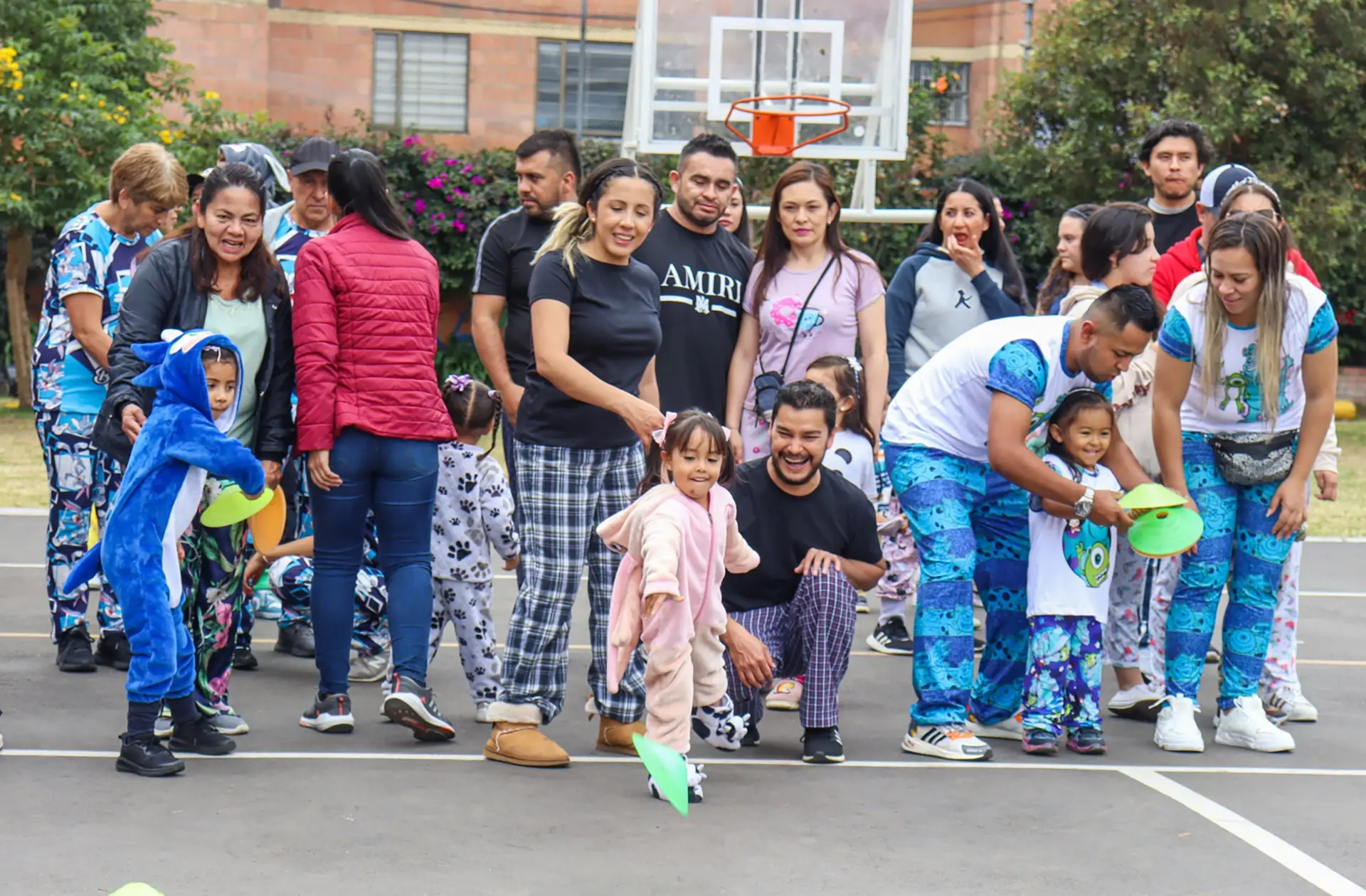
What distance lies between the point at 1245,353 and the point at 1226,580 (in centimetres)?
82

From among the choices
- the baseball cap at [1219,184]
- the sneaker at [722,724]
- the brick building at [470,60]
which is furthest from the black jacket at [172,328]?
the brick building at [470,60]

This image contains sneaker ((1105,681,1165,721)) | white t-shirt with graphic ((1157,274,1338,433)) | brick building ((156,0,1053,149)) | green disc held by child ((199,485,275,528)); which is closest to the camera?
green disc held by child ((199,485,275,528))

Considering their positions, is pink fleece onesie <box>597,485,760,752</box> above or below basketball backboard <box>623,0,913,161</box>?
below

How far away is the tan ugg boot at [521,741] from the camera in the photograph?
5.19 metres

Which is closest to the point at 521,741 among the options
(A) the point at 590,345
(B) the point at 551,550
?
(B) the point at 551,550

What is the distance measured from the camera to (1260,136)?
19.9 meters

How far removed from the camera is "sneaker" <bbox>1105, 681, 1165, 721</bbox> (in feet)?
20.5

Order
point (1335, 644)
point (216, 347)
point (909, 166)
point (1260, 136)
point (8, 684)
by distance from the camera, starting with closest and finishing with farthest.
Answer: point (216, 347)
point (8, 684)
point (1335, 644)
point (1260, 136)
point (909, 166)

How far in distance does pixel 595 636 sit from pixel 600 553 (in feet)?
0.96

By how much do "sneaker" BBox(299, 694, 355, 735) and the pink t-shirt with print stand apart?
1.89m

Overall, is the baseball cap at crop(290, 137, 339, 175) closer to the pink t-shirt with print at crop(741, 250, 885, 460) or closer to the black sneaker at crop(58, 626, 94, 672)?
the pink t-shirt with print at crop(741, 250, 885, 460)

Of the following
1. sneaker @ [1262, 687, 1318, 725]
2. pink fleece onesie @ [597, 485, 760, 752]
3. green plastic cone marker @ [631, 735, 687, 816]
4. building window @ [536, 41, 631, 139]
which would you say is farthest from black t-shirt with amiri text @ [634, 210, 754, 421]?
building window @ [536, 41, 631, 139]

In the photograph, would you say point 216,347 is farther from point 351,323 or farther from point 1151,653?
point 1151,653

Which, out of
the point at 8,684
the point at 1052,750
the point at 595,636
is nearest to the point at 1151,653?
the point at 1052,750
